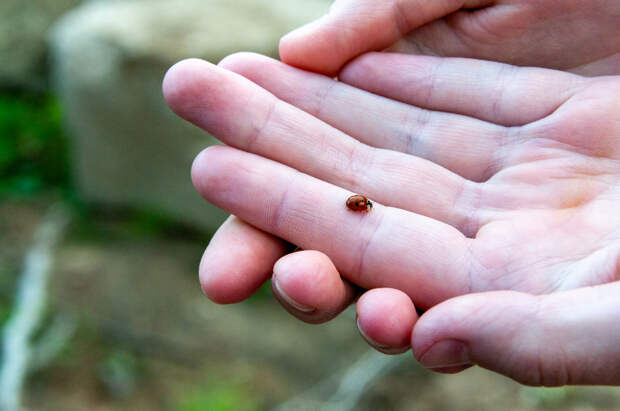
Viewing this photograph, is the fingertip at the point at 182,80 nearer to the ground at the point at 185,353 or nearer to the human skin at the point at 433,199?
the human skin at the point at 433,199

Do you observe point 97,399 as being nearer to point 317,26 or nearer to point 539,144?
point 317,26

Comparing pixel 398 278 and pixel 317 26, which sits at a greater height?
pixel 317 26

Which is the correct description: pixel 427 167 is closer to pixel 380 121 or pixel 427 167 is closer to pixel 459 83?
pixel 380 121

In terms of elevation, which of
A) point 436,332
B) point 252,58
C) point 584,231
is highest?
point 252,58

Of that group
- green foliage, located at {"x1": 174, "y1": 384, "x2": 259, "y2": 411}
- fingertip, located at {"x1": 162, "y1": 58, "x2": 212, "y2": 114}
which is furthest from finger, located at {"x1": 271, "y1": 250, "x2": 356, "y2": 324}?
green foliage, located at {"x1": 174, "y1": 384, "x2": 259, "y2": 411}

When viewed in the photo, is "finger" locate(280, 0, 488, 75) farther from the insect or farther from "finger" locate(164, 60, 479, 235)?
the insect

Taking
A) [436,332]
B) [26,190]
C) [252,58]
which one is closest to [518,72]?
[252,58]
